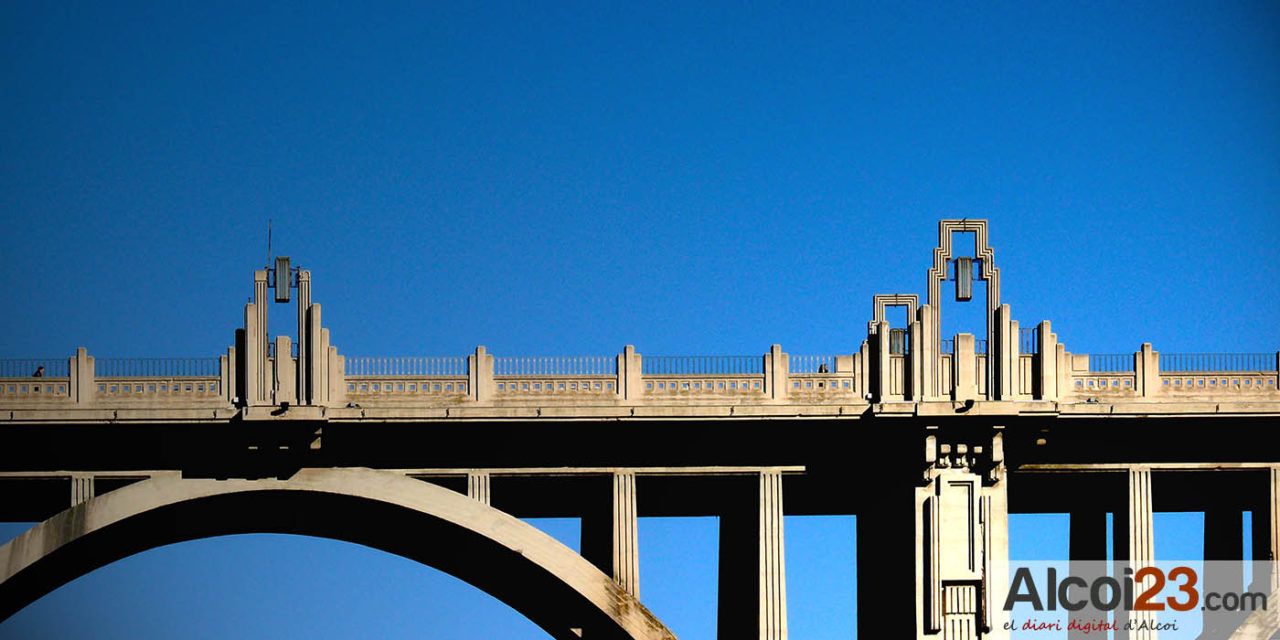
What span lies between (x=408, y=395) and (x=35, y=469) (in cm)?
1063

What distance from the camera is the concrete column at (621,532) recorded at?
67.5m

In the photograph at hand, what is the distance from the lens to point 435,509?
67562 mm

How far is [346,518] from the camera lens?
72188 mm

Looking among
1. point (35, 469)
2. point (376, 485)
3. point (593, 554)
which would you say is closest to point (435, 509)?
point (376, 485)

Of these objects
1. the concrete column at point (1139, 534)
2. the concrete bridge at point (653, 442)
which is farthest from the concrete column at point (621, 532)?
the concrete column at point (1139, 534)

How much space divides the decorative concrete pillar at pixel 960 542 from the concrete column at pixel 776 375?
4.18 meters

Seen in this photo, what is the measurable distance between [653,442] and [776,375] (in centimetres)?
389

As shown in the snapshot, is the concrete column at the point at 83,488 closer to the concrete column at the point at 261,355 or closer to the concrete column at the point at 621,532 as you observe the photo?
the concrete column at the point at 261,355

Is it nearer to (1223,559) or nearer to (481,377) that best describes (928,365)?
(481,377)

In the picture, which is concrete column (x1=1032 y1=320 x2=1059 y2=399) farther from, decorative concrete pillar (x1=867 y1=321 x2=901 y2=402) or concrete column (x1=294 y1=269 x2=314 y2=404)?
concrete column (x1=294 y1=269 x2=314 y2=404)

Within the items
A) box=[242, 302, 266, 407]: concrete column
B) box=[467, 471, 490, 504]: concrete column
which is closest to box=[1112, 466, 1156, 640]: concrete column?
box=[467, 471, 490, 504]: concrete column

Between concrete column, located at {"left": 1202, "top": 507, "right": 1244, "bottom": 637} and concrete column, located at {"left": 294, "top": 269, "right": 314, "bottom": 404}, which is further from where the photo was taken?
concrete column, located at {"left": 1202, "top": 507, "right": 1244, "bottom": 637}

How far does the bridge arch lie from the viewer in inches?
2638

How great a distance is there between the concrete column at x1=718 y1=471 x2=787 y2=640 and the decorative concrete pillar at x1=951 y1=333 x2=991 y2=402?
5.46 m
